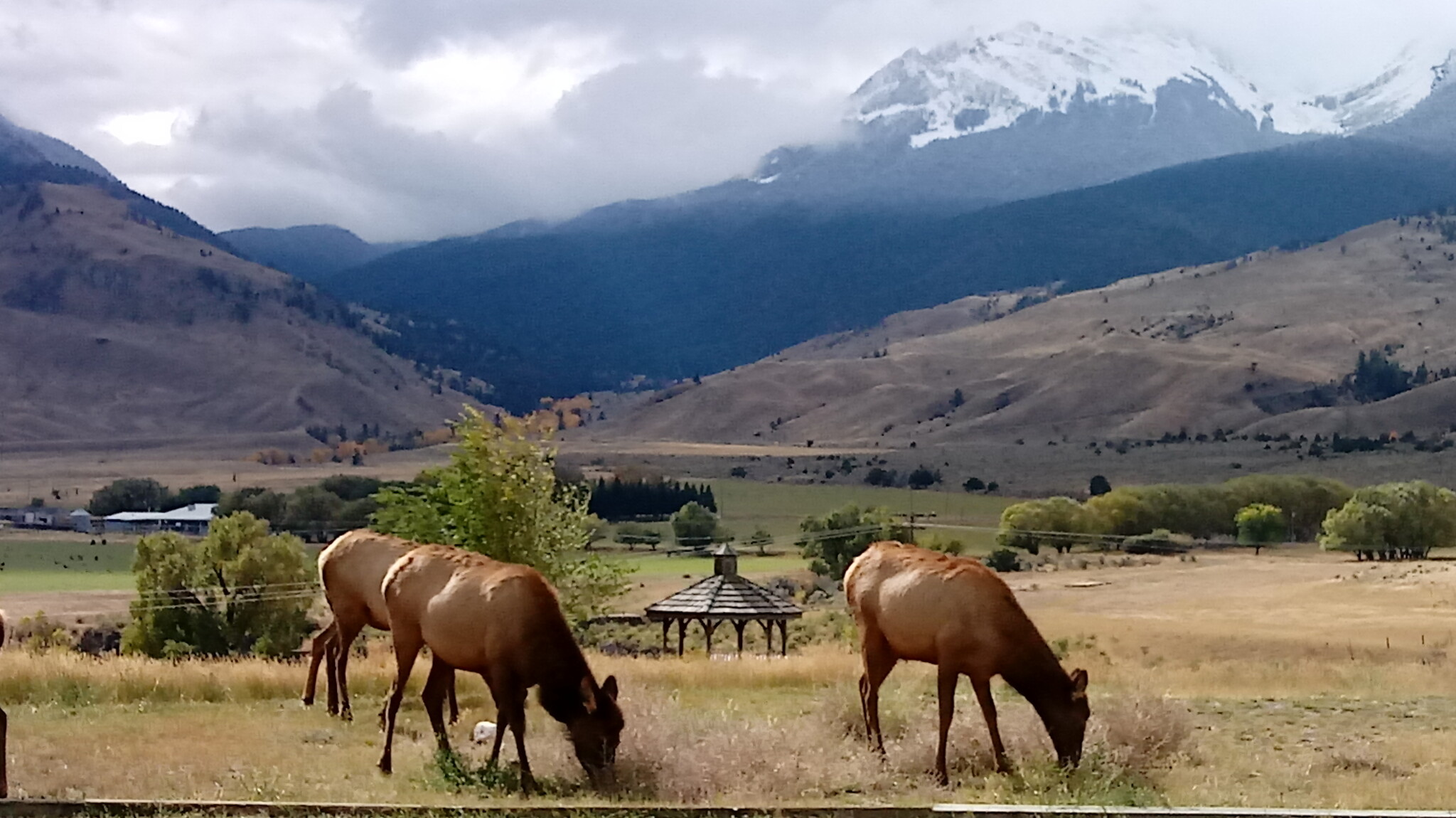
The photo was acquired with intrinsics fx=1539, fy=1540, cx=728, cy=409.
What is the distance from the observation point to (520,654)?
12586mm

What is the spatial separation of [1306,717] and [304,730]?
11816mm

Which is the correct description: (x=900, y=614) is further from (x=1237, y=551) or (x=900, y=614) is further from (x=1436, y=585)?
(x=1237, y=551)

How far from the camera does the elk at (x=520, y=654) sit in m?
12.6

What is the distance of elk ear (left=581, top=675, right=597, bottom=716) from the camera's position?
12719mm

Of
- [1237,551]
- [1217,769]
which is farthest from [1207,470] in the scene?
[1217,769]

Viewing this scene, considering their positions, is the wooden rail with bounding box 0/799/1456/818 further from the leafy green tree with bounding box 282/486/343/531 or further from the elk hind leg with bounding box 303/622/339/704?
the leafy green tree with bounding box 282/486/343/531

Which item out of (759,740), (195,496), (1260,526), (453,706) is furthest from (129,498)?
(759,740)

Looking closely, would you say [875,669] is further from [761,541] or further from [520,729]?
[761,541]

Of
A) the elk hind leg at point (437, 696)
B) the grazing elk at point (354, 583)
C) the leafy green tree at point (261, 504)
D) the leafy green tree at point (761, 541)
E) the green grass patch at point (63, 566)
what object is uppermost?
the grazing elk at point (354, 583)

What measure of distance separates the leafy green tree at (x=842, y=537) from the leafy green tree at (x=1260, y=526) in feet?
86.7

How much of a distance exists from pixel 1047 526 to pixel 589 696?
88335 mm

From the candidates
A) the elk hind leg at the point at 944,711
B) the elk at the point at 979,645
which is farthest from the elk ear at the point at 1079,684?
the elk hind leg at the point at 944,711

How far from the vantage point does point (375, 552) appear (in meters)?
16.4

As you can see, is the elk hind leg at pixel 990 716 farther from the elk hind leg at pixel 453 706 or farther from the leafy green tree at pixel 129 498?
the leafy green tree at pixel 129 498
